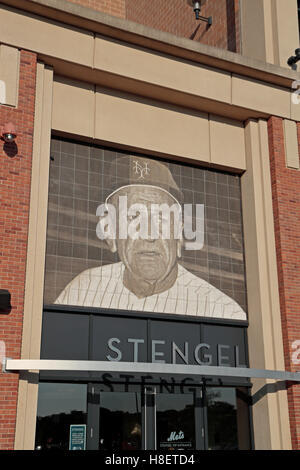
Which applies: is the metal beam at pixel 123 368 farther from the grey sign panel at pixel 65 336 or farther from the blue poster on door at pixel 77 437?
the blue poster on door at pixel 77 437

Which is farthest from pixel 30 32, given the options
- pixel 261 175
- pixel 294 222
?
pixel 294 222

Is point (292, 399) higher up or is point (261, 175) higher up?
point (261, 175)

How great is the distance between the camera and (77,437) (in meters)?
11.3

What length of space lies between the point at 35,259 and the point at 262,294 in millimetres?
5558

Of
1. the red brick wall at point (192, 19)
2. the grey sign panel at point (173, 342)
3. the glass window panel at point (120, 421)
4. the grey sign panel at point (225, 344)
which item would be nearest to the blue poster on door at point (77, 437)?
the glass window panel at point (120, 421)

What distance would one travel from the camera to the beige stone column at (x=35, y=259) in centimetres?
1053

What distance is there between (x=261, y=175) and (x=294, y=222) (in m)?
1.47

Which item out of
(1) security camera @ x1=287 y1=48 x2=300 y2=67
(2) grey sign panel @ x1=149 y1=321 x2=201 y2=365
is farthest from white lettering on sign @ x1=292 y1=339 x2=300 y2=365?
(1) security camera @ x1=287 y1=48 x2=300 y2=67

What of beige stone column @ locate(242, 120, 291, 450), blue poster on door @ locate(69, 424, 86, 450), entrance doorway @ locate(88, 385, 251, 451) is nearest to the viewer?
blue poster on door @ locate(69, 424, 86, 450)

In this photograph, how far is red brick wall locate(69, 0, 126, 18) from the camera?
18016mm

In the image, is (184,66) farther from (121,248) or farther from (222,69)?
(121,248)

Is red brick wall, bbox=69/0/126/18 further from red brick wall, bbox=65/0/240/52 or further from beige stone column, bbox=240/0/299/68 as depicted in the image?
beige stone column, bbox=240/0/299/68

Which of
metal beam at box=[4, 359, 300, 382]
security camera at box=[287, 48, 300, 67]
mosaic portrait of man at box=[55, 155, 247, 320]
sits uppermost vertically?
security camera at box=[287, 48, 300, 67]

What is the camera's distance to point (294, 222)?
1424 centimetres
